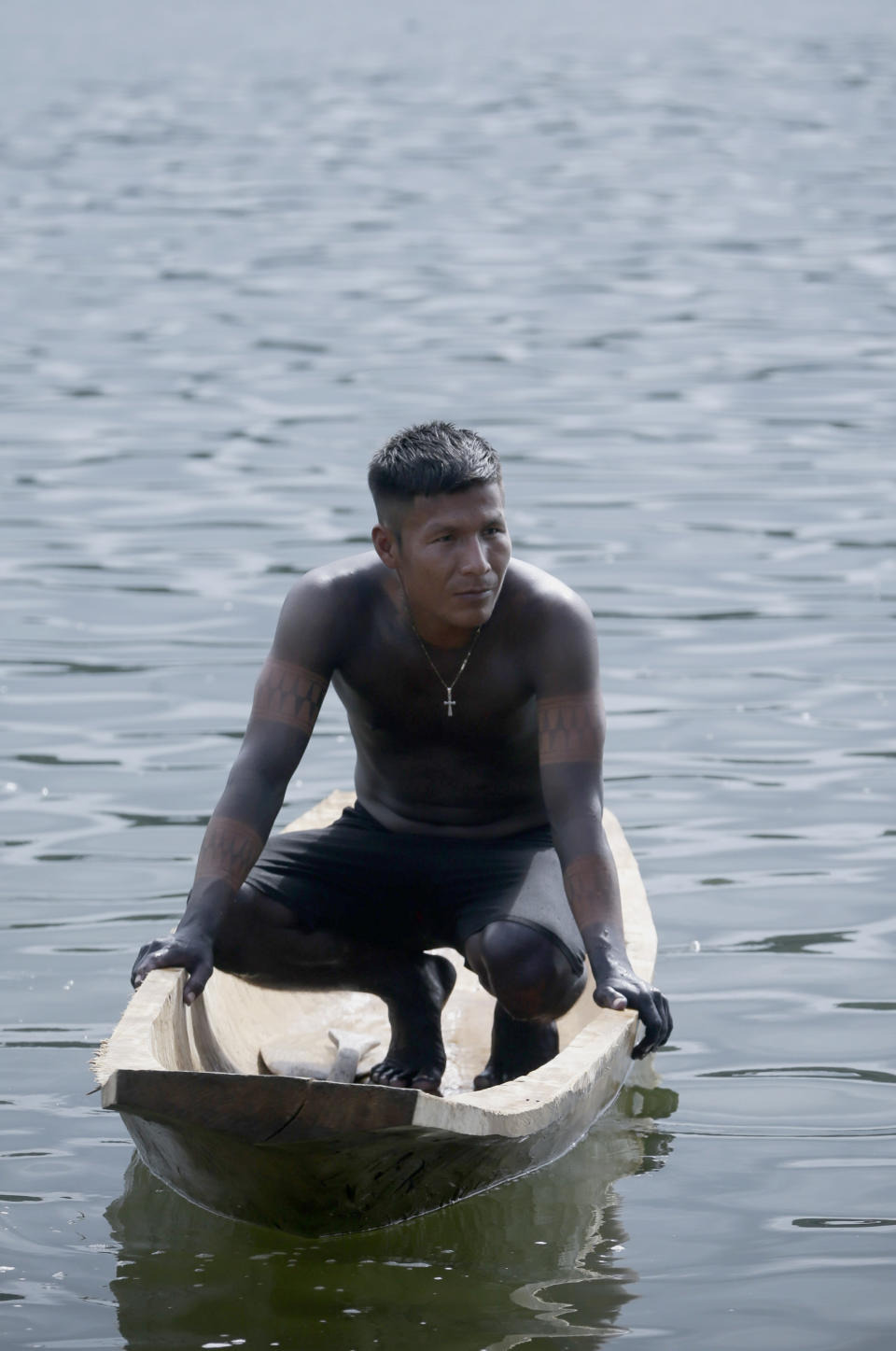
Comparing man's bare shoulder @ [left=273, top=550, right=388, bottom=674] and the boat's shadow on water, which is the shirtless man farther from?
the boat's shadow on water

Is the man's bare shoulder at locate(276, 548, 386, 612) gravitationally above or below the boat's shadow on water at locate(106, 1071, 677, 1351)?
above

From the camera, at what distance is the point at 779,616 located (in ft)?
35.2

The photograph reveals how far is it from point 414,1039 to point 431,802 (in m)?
0.62

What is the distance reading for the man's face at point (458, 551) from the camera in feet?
17.7

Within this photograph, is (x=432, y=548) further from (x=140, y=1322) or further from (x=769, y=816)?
(x=769, y=816)

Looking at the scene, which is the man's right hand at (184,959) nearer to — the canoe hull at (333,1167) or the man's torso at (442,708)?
the canoe hull at (333,1167)

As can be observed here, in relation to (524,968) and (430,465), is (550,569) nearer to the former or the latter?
(430,465)

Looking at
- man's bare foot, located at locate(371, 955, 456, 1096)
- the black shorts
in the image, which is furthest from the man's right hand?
man's bare foot, located at locate(371, 955, 456, 1096)

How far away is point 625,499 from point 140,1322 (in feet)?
28.4

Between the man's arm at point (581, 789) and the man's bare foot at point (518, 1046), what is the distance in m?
0.34

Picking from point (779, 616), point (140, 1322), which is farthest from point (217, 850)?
point (779, 616)

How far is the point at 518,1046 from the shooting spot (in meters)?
5.70

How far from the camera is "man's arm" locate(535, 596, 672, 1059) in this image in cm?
538

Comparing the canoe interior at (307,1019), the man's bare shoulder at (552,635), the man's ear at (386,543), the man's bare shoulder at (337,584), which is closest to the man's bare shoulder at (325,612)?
the man's bare shoulder at (337,584)
